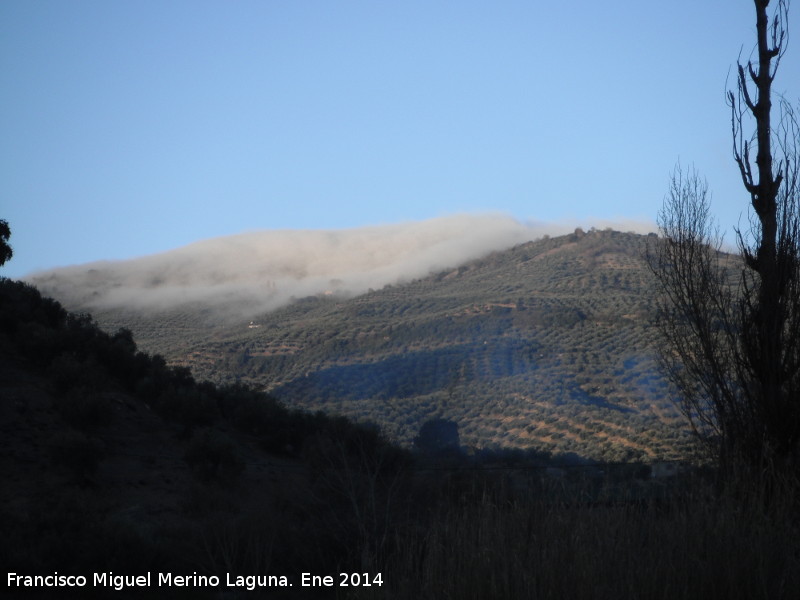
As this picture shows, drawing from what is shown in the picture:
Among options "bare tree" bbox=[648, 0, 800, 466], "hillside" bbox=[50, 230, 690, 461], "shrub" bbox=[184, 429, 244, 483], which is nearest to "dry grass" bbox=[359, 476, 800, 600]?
"bare tree" bbox=[648, 0, 800, 466]

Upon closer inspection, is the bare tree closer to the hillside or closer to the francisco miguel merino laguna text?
the francisco miguel merino laguna text

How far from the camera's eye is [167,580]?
10359 millimetres

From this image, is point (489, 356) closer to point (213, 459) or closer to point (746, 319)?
point (213, 459)

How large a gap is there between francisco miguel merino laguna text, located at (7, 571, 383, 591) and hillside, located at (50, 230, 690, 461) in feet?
50.4

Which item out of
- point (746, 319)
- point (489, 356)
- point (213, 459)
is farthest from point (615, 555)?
point (489, 356)

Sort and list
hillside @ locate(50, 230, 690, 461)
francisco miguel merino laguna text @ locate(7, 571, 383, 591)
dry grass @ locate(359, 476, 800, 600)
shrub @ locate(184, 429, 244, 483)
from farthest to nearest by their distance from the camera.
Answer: hillside @ locate(50, 230, 690, 461) < shrub @ locate(184, 429, 244, 483) < francisco miguel merino laguna text @ locate(7, 571, 383, 591) < dry grass @ locate(359, 476, 800, 600)

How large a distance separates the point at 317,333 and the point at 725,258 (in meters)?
35.5

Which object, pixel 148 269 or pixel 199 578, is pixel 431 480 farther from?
pixel 148 269

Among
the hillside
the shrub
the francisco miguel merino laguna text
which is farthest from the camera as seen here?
the hillside

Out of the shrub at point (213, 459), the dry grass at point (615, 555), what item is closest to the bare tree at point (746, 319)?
the dry grass at point (615, 555)

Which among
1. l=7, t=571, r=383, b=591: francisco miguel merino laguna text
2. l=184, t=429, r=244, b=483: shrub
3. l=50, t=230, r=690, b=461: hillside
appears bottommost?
l=7, t=571, r=383, b=591: francisco miguel merino laguna text

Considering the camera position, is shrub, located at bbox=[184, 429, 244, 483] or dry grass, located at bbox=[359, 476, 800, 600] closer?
dry grass, located at bbox=[359, 476, 800, 600]

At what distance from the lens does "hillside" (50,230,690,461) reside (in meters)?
31.0

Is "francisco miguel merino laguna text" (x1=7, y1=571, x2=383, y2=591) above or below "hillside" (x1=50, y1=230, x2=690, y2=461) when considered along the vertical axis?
below
